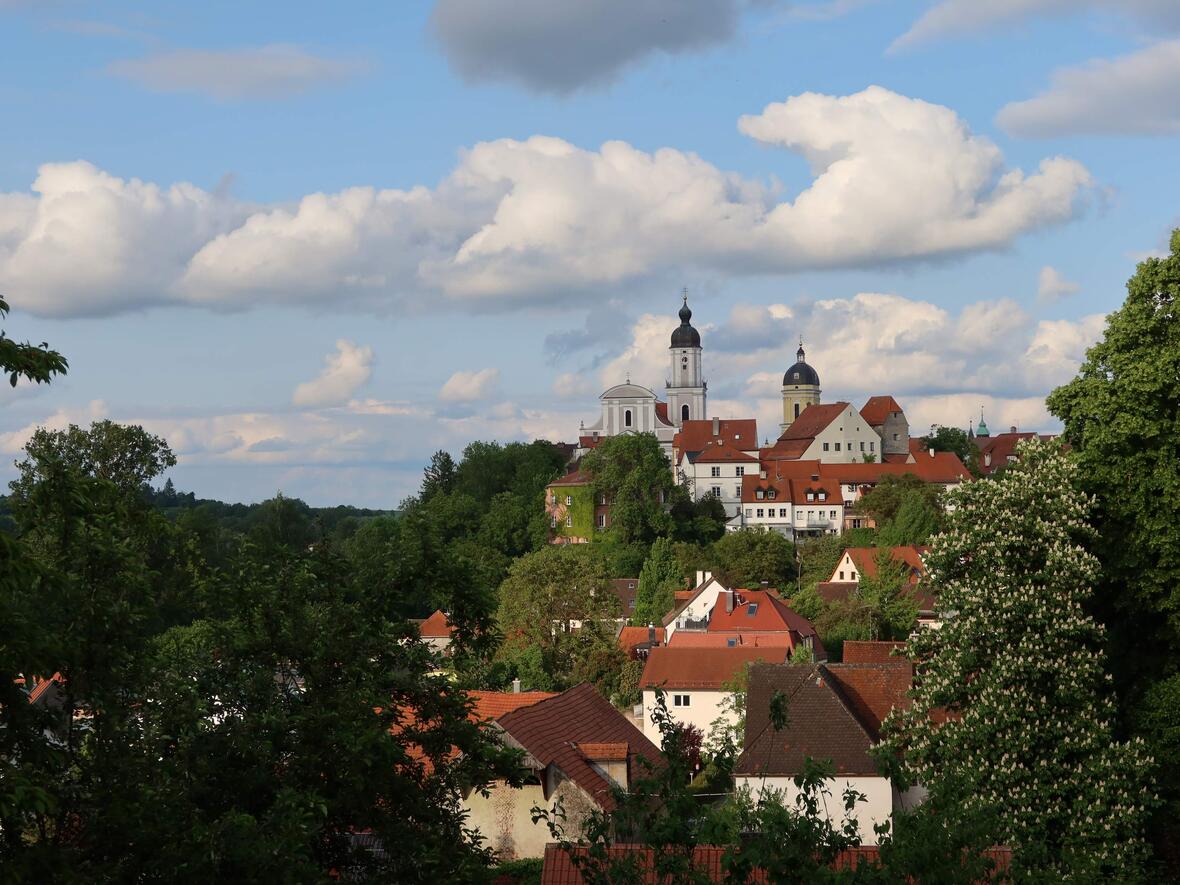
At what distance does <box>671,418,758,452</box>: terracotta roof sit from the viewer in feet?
431

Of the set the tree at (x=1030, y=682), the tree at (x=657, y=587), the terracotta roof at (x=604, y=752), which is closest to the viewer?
the tree at (x=1030, y=682)

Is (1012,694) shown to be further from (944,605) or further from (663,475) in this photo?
(663,475)

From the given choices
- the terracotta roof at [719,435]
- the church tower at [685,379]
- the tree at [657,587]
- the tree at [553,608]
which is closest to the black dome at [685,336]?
the church tower at [685,379]

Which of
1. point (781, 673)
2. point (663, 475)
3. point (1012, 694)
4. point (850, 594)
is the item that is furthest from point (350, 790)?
point (663, 475)

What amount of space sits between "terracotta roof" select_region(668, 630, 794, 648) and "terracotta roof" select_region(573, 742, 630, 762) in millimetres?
28128

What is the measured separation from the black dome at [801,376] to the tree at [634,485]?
198 feet

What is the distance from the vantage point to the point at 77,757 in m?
10.3

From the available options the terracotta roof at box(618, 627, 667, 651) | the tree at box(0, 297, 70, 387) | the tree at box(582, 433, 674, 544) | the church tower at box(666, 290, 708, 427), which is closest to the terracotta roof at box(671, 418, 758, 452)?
the church tower at box(666, 290, 708, 427)

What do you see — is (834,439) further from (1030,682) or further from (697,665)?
(1030,682)

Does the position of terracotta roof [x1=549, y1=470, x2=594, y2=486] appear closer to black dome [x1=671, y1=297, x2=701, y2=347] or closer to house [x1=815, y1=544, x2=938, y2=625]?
house [x1=815, y1=544, x2=938, y2=625]

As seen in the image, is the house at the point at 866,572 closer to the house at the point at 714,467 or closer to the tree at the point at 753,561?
the tree at the point at 753,561

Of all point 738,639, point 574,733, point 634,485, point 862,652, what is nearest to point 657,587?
point 634,485

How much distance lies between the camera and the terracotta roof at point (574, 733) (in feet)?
76.0

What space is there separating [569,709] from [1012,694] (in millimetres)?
8860
